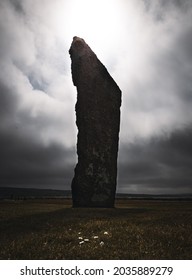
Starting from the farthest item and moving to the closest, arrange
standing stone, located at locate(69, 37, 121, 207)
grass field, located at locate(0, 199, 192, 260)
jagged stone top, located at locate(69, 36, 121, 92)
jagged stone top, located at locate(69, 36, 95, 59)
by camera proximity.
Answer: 1. jagged stone top, located at locate(69, 36, 95, 59)
2. jagged stone top, located at locate(69, 36, 121, 92)
3. standing stone, located at locate(69, 37, 121, 207)
4. grass field, located at locate(0, 199, 192, 260)

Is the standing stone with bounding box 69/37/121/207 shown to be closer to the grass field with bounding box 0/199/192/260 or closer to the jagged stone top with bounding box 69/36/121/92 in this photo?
the jagged stone top with bounding box 69/36/121/92

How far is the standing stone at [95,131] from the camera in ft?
99.3

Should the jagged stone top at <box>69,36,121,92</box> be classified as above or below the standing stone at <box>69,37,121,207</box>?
above

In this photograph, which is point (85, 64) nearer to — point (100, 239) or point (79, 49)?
point (79, 49)

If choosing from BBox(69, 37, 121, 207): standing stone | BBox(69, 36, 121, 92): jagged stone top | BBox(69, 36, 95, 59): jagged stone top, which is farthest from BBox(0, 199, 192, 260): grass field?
BBox(69, 36, 95, 59): jagged stone top

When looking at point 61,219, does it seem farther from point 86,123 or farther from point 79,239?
point 86,123

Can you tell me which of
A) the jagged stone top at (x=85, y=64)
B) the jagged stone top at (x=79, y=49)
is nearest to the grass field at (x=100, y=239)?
the jagged stone top at (x=85, y=64)

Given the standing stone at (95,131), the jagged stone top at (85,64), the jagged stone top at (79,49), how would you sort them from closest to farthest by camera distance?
the standing stone at (95,131)
the jagged stone top at (85,64)
the jagged stone top at (79,49)

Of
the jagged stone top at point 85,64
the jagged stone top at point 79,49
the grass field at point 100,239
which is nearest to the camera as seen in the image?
the grass field at point 100,239

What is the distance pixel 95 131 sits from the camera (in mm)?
31031

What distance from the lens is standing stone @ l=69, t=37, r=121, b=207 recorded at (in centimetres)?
3027

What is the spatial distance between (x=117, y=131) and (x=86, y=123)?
298 cm

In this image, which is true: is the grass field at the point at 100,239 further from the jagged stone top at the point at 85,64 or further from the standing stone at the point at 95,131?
the jagged stone top at the point at 85,64

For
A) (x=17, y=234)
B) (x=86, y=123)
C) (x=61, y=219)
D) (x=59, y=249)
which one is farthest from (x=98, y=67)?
(x=59, y=249)
